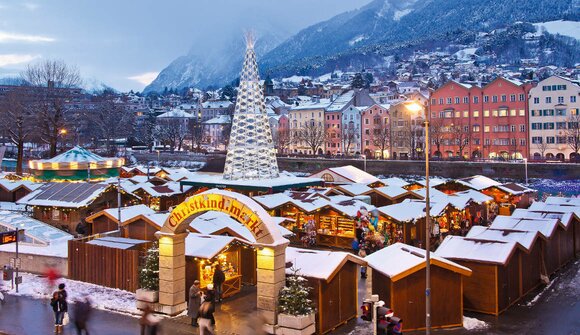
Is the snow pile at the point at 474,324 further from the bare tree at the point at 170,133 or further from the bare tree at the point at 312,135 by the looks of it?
the bare tree at the point at 170,133

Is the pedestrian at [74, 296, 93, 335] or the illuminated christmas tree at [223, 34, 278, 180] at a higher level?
the illuminated christmas tree at [223, 34, 278, 180]

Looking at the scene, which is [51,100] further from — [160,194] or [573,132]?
[573,132]

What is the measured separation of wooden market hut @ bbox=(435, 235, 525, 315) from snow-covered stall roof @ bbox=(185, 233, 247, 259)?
6662mm

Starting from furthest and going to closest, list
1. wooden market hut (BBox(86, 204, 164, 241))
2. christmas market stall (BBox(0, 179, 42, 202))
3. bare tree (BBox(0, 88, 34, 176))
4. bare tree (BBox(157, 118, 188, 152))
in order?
1. bare tree (BBox(157, 118, 188, 152))
2. bare tree (BBox(0, 88, 34, 176))
3. christmas market stall (BBox(0, 179, 42, 202))
4. wooden market hut (BBox(86, 204, 164, 241))

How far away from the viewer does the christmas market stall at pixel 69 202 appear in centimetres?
3198

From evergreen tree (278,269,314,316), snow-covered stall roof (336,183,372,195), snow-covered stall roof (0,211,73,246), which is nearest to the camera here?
evergreen tree (278,269,314,316)

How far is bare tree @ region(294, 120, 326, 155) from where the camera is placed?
98.8 m

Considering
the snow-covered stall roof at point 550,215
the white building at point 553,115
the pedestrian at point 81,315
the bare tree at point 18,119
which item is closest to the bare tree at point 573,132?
the white building at point 553,115

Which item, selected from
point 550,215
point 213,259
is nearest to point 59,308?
point 213,259

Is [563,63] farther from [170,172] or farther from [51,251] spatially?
[51,251]

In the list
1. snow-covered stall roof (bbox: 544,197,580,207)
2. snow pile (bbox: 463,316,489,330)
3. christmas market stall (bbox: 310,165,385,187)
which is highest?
christmas market stall (bbox: 310,165,385,187)

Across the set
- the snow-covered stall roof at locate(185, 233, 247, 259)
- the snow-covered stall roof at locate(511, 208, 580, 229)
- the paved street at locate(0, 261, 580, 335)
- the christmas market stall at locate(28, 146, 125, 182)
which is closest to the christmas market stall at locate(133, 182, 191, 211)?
the christmas market stall at locate(28, 146, 125, 182)

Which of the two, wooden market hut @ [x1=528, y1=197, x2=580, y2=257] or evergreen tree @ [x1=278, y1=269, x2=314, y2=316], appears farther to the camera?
wooden market hut @ [x1=528, y1=197, x2=580, y2=257]

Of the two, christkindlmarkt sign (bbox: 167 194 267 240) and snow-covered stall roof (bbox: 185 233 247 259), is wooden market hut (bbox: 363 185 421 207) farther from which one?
christkindlmarkt sign (bbox: 167 194 267 240)
